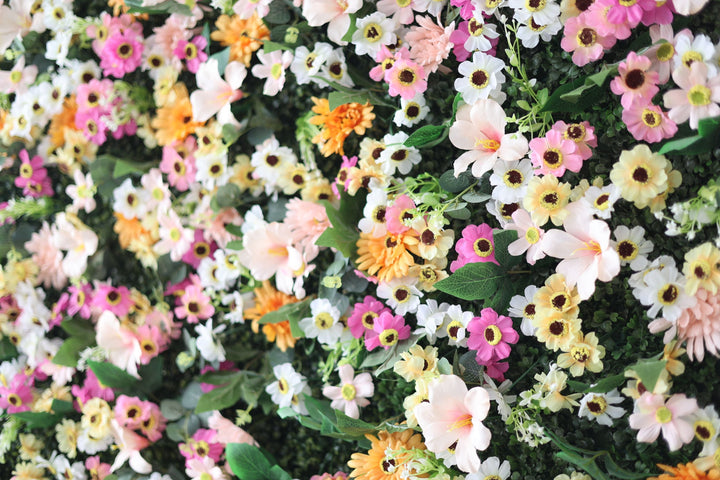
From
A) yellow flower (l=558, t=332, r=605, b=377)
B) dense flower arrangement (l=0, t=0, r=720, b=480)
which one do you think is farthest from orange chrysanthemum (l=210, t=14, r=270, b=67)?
yellow flower (l=558, t=332, r=605, b=377)

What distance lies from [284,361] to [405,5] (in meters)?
0.64

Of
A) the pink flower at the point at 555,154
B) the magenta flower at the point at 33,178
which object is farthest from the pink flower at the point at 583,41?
the magenta flower at the point at 33,178

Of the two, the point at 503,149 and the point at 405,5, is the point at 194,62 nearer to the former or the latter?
the point at 405,5

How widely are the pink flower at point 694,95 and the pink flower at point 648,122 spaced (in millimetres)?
17

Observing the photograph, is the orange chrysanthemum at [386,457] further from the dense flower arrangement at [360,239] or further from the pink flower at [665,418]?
the pink flower at [665,418]

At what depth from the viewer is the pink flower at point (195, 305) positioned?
4.04 ft

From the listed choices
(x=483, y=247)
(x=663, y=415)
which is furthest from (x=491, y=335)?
(x=663, y=415)

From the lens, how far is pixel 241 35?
3.81 feet

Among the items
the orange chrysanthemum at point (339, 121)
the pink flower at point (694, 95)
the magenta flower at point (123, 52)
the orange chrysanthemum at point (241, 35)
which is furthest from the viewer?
the magenta flower at point (123, 52)

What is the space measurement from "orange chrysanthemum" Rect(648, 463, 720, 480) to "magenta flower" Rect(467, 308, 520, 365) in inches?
9.7

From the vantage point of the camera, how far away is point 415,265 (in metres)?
0.99

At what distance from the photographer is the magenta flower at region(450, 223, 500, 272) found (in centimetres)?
94

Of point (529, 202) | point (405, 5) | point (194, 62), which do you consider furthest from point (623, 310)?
point (194, 62)

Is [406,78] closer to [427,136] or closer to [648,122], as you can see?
[427,136]
